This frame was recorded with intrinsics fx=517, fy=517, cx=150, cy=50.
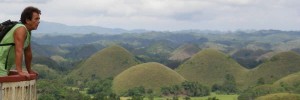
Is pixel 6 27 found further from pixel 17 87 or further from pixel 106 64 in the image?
pixel 106 64

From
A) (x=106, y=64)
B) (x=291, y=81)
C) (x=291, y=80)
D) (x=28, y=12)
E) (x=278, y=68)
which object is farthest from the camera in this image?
(x=106, y=64)

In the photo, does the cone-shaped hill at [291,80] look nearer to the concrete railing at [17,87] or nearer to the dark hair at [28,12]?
the dark hair at [28,12]

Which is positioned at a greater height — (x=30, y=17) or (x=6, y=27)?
(x=30, y=17)

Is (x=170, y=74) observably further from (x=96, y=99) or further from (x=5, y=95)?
(x=5, y=95)

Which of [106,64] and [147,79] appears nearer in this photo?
[147,79]

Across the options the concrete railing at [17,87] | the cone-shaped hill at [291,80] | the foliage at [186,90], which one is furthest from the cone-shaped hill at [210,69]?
the concrete railing at [17,87]

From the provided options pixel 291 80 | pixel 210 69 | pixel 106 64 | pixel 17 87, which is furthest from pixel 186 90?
pixel 17 87
